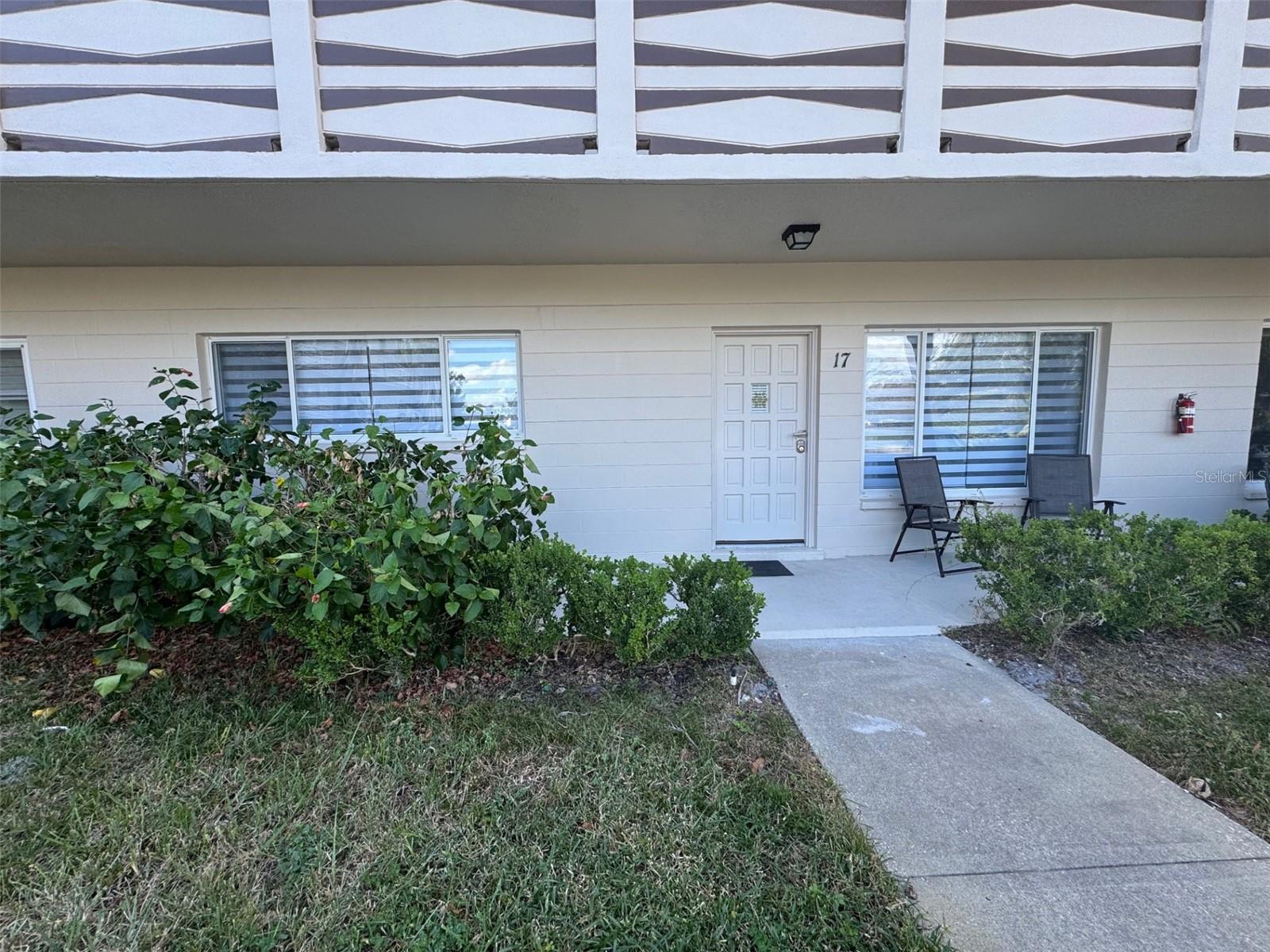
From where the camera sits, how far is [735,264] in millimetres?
4727

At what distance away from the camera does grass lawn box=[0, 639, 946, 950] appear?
156 cm

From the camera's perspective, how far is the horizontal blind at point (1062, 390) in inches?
201

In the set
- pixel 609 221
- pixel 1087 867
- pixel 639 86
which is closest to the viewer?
pixel 1087 867

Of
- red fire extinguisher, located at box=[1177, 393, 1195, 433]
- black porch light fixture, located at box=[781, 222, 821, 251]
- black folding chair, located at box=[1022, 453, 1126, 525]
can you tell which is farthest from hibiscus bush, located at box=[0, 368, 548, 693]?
red fire extinguisher, located at box=[1177, 393, 1195, 433]

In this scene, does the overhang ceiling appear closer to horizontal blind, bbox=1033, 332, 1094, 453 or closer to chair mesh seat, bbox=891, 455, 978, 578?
horizontal blind, bbox=1033, 332, 1094, 453

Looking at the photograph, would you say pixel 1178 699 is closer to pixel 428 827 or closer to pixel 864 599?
pixel 864 599

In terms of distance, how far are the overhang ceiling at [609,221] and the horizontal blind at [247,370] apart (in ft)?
2.28

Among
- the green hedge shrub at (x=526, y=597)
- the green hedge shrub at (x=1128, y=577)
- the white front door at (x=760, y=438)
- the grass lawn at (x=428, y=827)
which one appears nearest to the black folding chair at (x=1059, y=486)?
the green hedge shrub at (x=1128, y=577)

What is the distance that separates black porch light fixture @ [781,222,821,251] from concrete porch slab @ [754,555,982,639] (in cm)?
256

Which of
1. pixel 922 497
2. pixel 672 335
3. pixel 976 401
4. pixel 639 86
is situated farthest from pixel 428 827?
pixel 976 401

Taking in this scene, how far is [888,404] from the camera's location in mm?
5129

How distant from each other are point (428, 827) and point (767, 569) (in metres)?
3.43

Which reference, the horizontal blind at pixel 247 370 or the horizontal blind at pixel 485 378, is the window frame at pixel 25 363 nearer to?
the horizontal blind at pixel 247 370

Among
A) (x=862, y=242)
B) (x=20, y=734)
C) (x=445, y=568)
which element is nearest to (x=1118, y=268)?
(x=862, y=242)
